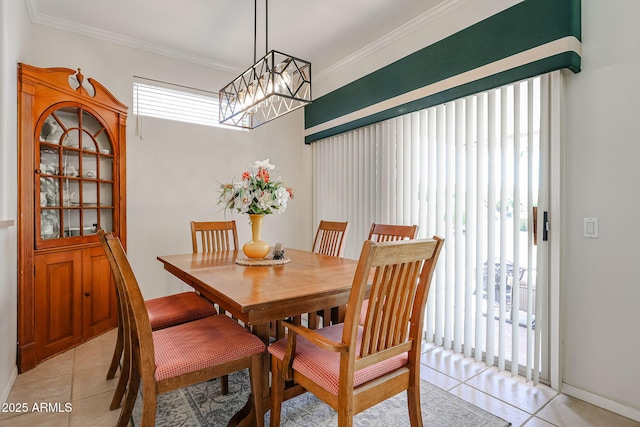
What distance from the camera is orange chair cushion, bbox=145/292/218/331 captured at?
1.93 metres

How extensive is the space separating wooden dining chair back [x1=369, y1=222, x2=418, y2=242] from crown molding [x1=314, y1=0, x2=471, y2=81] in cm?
175

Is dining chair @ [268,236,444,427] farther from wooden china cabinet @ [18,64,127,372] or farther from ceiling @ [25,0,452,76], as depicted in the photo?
ceiling @ [25,0,452,76]

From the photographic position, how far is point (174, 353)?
1432 millimetres

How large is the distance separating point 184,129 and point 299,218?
1738 millimetres

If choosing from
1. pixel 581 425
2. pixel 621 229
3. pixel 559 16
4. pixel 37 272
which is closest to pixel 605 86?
pixel 559 16

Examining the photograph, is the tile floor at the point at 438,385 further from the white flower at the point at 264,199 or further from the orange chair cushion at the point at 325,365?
the white flower at the point at 264,199

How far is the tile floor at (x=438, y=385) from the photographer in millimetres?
1770

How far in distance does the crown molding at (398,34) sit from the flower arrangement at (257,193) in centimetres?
186

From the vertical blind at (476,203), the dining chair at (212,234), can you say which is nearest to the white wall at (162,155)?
the dining chair at (212,234)

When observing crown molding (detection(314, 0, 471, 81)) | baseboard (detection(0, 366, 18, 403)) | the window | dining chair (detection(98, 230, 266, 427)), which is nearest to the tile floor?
baseboard (detection(0, 366, 18, 403))

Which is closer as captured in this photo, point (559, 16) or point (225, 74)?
point (559, 16)

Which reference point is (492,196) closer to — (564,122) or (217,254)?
(564,122)

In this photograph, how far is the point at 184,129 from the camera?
3539 millimetres

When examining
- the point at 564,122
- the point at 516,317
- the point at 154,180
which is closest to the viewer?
the point at 564,122
